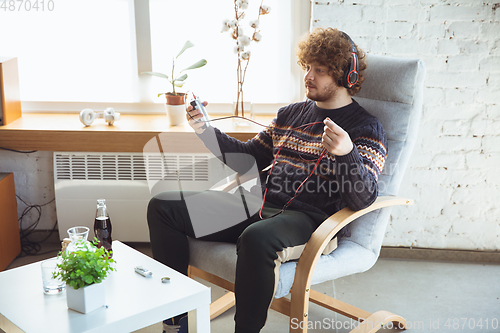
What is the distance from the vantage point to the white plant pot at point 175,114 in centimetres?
223

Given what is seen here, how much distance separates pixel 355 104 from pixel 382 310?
2.63 ft

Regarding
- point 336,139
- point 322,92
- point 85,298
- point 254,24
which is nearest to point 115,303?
point 85,298

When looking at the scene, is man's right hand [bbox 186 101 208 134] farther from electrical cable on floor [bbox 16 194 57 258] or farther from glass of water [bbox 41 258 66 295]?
electrical cable on floor [bbox 16 194 57 258]

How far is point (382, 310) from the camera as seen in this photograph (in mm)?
1816

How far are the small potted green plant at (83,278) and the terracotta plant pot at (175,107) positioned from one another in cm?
119

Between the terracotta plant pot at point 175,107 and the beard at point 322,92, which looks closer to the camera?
the beard at point 322,92

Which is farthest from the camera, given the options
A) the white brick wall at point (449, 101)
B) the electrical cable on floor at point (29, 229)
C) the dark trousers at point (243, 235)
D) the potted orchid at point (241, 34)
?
the electrical cable on floor at point (29, 229)

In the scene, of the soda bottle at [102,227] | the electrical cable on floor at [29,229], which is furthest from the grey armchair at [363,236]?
the electrical cable on floor at [29,229]

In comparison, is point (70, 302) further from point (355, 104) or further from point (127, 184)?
point (127, 184)

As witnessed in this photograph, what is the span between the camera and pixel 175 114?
7.34 ft

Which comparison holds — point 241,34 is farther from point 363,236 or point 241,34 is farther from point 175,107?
point 363,236

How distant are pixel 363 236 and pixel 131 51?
1.57 meters

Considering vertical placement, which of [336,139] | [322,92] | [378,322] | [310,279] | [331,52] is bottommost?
[378,322]

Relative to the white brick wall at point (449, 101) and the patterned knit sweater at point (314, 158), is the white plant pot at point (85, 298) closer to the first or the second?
the patterned knit sweater at point (314, 158)
